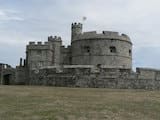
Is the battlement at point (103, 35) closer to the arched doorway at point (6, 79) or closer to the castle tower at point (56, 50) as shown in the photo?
the castle tower at point (56, 50)

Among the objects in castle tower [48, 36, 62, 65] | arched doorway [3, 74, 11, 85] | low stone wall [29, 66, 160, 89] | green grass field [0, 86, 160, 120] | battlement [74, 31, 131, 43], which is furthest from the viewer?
arched doorway [3, 74, 11, 85]

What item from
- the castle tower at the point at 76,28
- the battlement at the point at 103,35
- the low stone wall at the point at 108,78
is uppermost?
the castle tower at the point at 76,28

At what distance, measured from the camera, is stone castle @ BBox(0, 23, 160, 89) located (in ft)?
106

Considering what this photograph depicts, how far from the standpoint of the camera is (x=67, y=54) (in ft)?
139

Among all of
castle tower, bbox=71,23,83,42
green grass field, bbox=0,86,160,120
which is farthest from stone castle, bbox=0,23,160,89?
green grass field, bbox=0,86,160,120

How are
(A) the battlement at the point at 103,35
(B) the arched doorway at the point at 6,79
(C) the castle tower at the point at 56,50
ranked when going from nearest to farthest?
(A) the battlement at the point at 103,35 → (C) the castle tower at the point at 56,50 → (B) the arched doorway at the point at 6,79

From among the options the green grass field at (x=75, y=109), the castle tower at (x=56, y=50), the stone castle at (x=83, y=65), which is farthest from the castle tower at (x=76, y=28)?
the green grass field at (x=75, y=109)

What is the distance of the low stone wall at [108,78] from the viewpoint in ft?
105

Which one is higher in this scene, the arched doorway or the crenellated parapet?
the crenellated parapet

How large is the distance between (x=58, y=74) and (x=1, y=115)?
19.6 meters

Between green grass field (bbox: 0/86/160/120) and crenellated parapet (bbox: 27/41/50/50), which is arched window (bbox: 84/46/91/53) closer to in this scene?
crenellated parapet (bbox: 27/41/50/50)

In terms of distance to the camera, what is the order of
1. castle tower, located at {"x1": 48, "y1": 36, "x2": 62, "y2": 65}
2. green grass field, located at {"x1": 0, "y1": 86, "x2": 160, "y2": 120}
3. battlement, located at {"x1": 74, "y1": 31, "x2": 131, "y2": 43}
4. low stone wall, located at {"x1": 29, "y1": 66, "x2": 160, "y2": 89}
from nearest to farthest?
1. green grass field, located at {"x1": 0, "y1": 86, "x2": 160, "y2": 120}
2. low stone wall, located at {"x1": 29, "y1": 66, "x2": 160, "y2": 89}
3. battlement, located at {"x1": 74, "y1": 31, "x2": 131, "y2": 43}
4. castle tower, located at {"x1": 48, "y1": 36, "x2": 62, "y2": 65}

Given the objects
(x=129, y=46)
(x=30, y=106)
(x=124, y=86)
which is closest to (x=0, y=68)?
(x=129, y=46)

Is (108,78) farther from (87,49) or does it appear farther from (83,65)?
(87,49)
